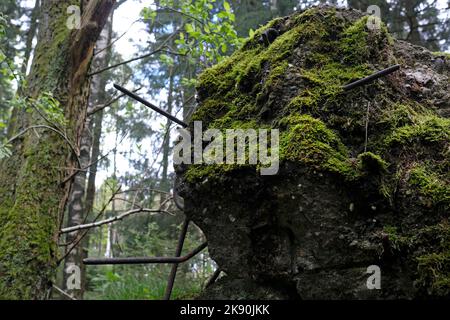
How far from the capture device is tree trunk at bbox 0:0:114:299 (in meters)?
3.03

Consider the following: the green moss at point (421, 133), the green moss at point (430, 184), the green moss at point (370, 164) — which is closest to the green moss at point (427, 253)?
the green moss at point (430, 184)

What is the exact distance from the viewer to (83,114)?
3842mm

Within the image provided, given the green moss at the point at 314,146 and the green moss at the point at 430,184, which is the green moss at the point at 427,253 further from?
the green moss at the point at 314,146

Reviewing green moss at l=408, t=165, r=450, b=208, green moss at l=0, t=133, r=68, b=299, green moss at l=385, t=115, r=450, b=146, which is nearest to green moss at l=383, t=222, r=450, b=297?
green moss at l=408, t=165, r=450, b=208

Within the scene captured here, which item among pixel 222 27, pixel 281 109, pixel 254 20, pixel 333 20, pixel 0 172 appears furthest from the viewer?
pixel 254 20

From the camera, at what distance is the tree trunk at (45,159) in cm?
303

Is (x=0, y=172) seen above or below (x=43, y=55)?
below

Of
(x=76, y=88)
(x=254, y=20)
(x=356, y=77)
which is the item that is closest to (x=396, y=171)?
(x=356, y=77)

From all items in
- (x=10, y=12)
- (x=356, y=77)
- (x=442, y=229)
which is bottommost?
(x=442, y=229)

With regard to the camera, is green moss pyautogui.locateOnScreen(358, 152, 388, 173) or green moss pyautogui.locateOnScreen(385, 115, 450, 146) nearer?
green moss pyautogui.locateOnScreen(358, 152, 388, 173)

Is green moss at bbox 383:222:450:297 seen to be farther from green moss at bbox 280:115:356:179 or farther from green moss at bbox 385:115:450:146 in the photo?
A: green moss at bbox 385:115:450:146

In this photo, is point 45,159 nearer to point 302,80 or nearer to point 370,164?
point 302,80

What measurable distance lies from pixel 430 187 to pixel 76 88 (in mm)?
3188

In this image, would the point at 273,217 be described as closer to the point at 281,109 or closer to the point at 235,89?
the point at 281,109
